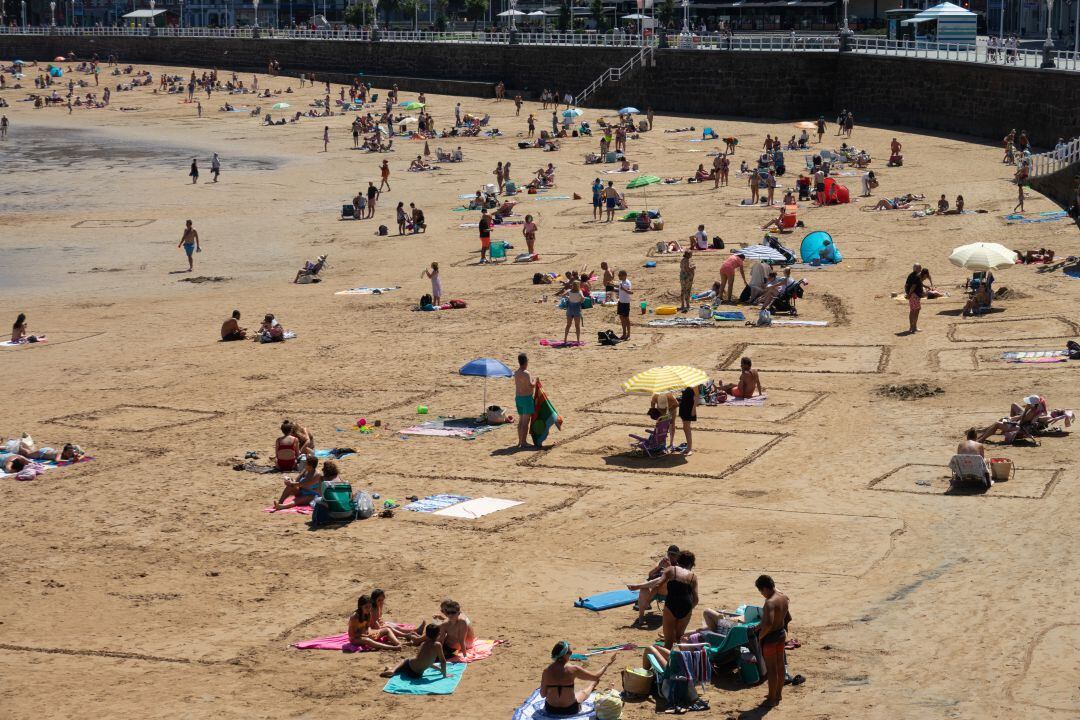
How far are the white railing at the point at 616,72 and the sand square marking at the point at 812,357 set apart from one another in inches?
1495

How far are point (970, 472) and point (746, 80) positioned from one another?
41.5 meters

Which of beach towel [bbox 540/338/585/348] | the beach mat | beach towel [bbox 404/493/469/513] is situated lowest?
the beach mat

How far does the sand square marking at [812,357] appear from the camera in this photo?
19828mm

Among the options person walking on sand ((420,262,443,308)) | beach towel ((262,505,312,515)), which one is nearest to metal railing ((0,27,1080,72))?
person walking on sand ((420,262,443,308))

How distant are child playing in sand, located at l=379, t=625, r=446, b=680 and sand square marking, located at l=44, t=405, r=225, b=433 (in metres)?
8.66

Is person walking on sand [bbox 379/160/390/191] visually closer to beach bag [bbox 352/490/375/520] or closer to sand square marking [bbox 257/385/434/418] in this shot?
sand square marking [bbox 257/385/434/418]

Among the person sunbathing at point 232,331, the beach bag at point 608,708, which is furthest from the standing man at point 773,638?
the person sunbathing at point 232,331

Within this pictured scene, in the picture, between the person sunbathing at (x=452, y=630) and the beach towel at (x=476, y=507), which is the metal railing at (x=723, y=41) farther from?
the person sunbathing at (x=452, y=630)

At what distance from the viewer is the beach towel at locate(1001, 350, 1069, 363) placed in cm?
1928

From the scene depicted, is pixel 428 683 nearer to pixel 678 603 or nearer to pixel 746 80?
pixel 678 603

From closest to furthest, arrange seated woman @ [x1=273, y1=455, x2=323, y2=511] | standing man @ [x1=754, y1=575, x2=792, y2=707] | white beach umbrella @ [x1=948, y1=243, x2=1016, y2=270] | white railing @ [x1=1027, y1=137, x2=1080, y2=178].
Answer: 1. standing man @ [x1=754, y1=575, x2=792, y2=707]
2. seated woman @ [x1=273, y1=455, x2=323, y2=511]
3. white beach umbrella @ [x1=948, y1=243, x2=1016, y2=270]
4. white railing @ [x1=1027, y1=137, x2=1080, y2=178]

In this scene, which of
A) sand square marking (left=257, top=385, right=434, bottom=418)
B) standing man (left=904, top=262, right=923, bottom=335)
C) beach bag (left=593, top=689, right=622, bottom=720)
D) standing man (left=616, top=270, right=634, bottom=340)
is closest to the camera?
beach bag (left=593, top=689, right=622, bottom=720)

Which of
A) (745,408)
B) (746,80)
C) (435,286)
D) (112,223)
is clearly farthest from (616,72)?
(745,408)

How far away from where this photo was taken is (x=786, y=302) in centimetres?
2345
